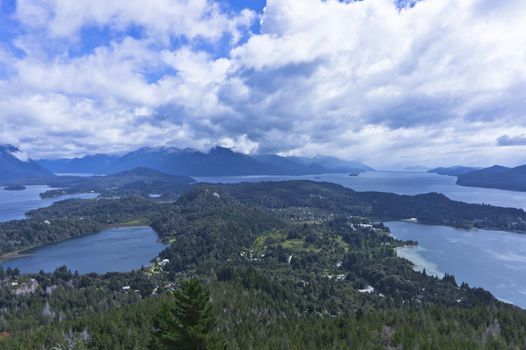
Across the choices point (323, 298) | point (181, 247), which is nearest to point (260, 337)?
point (323, 298)

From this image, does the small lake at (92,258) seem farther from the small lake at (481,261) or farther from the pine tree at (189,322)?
the pine tree at (189,322)

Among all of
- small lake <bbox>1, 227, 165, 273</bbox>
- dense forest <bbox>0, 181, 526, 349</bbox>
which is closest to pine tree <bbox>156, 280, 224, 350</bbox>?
dense forest <bbox>0, 181, 526, 349</bbox>

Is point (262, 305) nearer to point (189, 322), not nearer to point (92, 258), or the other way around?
point (189, 322)

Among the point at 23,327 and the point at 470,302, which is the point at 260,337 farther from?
the point at 470,302

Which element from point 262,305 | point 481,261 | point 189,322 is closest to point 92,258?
point 262,305

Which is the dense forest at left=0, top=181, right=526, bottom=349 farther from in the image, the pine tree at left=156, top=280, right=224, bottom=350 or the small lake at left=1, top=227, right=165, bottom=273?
the small lake at left=1, top=227, right=165, bottom=273

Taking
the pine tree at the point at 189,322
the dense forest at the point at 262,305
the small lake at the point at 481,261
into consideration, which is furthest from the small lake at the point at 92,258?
the pine tree at the point at 189,322
